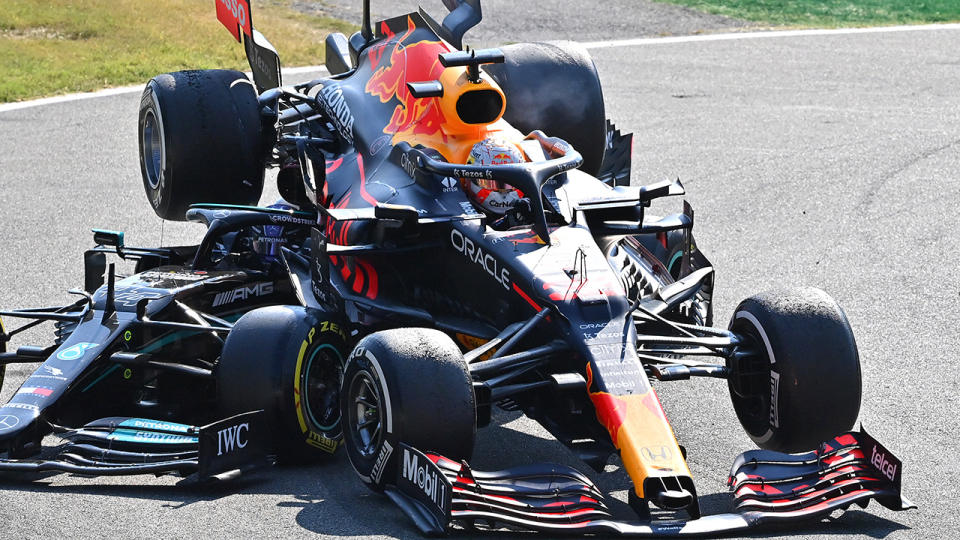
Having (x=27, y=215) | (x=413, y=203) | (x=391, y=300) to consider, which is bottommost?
(x=27, y=215)

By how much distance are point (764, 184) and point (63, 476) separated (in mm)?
9080

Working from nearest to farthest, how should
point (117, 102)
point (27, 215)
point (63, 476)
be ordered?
point (63, 476) < point (27, 215) < point (117, 102)

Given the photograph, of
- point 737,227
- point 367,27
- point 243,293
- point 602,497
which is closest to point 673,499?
point 602,497

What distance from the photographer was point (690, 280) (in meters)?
8.88

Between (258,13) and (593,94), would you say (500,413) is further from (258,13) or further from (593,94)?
(258,13)

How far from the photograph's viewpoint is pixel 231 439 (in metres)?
7.77

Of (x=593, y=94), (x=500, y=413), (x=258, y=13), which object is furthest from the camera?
(x=258, y=13)

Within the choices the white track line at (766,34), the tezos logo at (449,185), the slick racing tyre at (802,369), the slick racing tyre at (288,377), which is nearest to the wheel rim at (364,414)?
the slick racing tyre at (288,377)

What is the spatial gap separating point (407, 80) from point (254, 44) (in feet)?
9.65

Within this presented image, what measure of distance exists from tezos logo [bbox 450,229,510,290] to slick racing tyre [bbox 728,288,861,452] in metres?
1.37

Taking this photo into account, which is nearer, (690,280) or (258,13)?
(690,280)

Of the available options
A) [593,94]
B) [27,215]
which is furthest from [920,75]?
[27,215]

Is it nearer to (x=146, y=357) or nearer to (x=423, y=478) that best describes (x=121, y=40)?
(x=146, y=357)

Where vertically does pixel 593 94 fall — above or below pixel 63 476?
above
